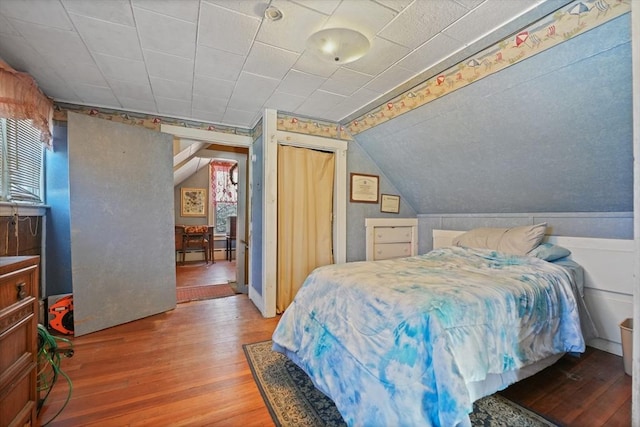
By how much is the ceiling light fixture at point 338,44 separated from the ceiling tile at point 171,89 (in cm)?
135

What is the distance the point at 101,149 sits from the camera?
271 cm

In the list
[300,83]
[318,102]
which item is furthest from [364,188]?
[300,83]

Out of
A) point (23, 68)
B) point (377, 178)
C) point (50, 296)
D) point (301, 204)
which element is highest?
point (23, 68)

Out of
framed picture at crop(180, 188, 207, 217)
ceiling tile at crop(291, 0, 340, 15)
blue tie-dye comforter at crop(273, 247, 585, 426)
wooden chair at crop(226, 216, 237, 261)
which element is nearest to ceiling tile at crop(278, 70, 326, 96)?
ceiling tile at crop(291, 0, 340, 15)

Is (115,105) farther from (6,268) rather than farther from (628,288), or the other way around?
(628,288)

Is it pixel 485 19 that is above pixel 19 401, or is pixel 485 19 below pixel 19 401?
above

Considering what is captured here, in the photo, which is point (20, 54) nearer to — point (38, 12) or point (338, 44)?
point (38, 12)

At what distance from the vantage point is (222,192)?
7211mm

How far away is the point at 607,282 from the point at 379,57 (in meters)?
2.55

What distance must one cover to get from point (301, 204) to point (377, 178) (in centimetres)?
113

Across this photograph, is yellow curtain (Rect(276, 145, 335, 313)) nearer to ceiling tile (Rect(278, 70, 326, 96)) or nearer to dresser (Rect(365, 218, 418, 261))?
dresser (Rect(365, 218, 418, 261))

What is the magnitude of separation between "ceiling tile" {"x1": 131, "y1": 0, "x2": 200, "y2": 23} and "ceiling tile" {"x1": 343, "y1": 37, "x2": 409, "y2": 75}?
42.7 inches

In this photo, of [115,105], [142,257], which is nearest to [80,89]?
[115,105]

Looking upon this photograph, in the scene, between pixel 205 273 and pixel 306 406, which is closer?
pixel 306 406
